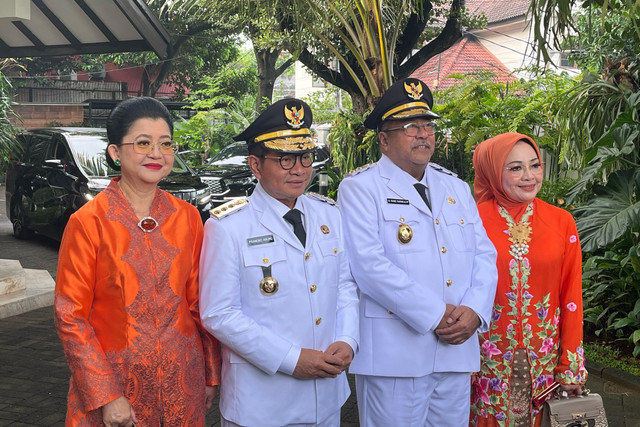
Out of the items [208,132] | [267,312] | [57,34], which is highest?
[57,34]

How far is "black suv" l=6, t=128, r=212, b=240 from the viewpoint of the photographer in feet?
32.9

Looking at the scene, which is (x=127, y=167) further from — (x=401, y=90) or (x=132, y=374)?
(x=401, y=90)

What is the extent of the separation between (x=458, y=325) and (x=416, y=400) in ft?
1.26

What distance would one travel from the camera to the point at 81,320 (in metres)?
2.57

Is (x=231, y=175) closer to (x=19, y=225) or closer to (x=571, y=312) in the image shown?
(x=19, y=225)

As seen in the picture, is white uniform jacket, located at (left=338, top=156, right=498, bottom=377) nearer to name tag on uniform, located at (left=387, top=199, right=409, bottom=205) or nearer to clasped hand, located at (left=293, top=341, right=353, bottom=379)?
name tag on uniform, located at (left=387, top=199, right=409, bottom=205)

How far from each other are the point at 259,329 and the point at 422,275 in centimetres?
87

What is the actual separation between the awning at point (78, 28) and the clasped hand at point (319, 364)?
20.1 ft

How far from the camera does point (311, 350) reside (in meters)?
2.81

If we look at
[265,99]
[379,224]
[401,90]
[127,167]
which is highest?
[265,99]

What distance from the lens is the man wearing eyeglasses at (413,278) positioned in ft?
10.4

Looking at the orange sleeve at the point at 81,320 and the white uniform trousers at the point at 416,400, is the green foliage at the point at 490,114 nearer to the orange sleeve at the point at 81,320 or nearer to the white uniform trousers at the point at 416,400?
the white uniform trousers at the point at 416,400

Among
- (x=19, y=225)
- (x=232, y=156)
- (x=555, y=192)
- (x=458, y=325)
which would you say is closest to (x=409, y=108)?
(x=458, y=325)

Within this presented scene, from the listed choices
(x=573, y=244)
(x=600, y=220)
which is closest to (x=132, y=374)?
(x=573, y=244)
